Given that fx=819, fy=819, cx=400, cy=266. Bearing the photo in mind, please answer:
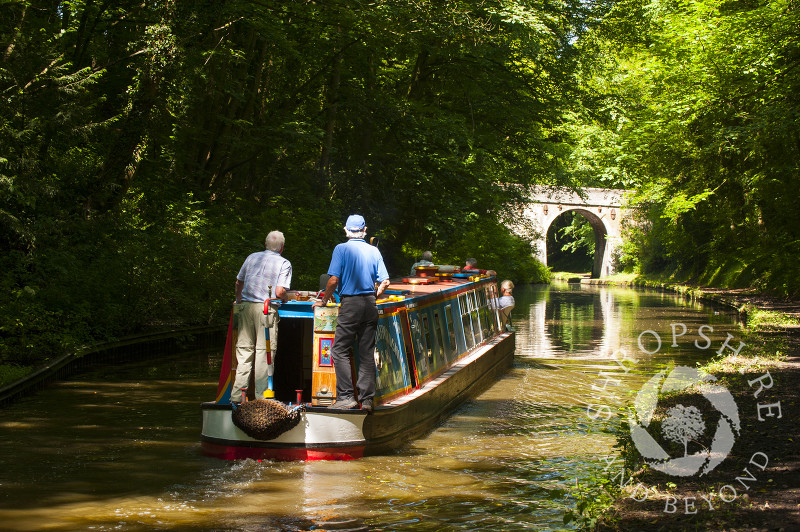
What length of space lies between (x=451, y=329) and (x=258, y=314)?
14.5 feet

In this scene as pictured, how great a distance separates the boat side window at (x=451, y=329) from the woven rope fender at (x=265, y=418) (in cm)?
420

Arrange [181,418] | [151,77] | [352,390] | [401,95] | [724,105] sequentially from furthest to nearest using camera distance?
[401,95]
[724,105]
[151,77]
[181,418]
[352,390]

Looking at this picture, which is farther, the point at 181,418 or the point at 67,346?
the point at 67,346

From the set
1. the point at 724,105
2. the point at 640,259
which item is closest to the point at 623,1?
the point at 724,105

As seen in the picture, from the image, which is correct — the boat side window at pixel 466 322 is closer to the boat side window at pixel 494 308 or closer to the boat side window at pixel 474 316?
the boat side window at pixel 474 316

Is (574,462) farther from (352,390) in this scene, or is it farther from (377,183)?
(377,183)

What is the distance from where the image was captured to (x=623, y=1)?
22.9m

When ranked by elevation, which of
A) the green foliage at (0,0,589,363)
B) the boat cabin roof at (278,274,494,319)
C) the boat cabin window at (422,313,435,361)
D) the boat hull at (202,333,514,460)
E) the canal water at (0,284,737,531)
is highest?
the green foliage at (0,0,589,363)

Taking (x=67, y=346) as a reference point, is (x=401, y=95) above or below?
above

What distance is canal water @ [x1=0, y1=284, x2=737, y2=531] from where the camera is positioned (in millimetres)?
5699

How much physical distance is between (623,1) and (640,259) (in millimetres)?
29765

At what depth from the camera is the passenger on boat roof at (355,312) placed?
724cm

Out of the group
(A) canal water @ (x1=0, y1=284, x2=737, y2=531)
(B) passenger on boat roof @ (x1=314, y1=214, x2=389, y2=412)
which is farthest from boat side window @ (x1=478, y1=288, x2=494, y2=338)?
(B) passenger on boat roof @ (x1=314, y1=214, x2=389, y2=412)

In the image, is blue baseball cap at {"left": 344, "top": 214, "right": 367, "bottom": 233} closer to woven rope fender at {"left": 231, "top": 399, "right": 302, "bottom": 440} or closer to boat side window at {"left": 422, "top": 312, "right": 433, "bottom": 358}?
woven rope fender at {"left": 231, "top": 399, "right": 302, "bottom": 440}
